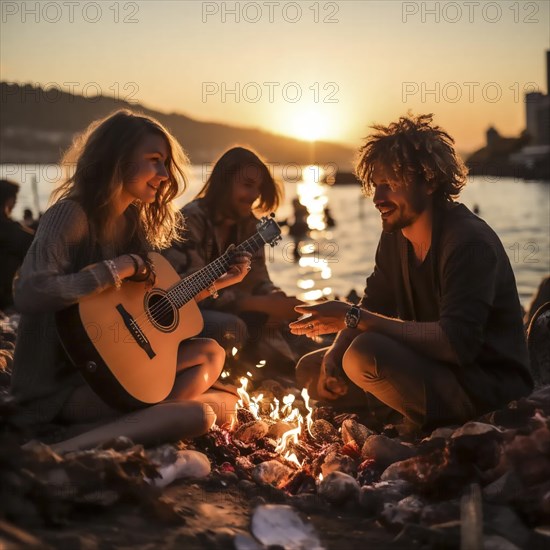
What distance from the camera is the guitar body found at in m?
4.15

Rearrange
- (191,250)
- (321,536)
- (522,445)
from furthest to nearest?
1. (191,250)
2. (522,445)
3. (321,536)

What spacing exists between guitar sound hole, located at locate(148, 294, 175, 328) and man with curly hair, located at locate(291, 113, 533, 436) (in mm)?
727

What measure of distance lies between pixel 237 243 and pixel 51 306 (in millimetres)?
2737

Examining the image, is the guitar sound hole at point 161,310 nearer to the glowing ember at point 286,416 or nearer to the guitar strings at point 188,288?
the guitar strings at point 188,288

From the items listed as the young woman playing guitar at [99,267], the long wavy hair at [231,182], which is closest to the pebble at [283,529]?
the young woman playing guitar at [99,267]

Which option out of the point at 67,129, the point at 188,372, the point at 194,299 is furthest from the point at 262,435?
the point at 67,129

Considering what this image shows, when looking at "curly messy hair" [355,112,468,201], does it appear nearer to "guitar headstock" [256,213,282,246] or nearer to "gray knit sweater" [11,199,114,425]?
"guitar headstock" [256,213,282,246]

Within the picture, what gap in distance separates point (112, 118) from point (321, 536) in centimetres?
252

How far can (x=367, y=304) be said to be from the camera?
5363 mm

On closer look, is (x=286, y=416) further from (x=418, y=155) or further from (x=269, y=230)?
(x=418, y=155)

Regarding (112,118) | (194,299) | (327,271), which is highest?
(112,118)

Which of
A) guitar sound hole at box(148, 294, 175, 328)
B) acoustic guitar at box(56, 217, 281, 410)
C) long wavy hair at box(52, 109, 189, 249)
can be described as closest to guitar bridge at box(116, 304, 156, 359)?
acoustic guitar at box(56, 217, 281, 410)

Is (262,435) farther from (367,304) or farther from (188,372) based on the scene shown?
(367,304)

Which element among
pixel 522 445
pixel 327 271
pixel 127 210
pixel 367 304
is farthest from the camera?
pixel 327 271
